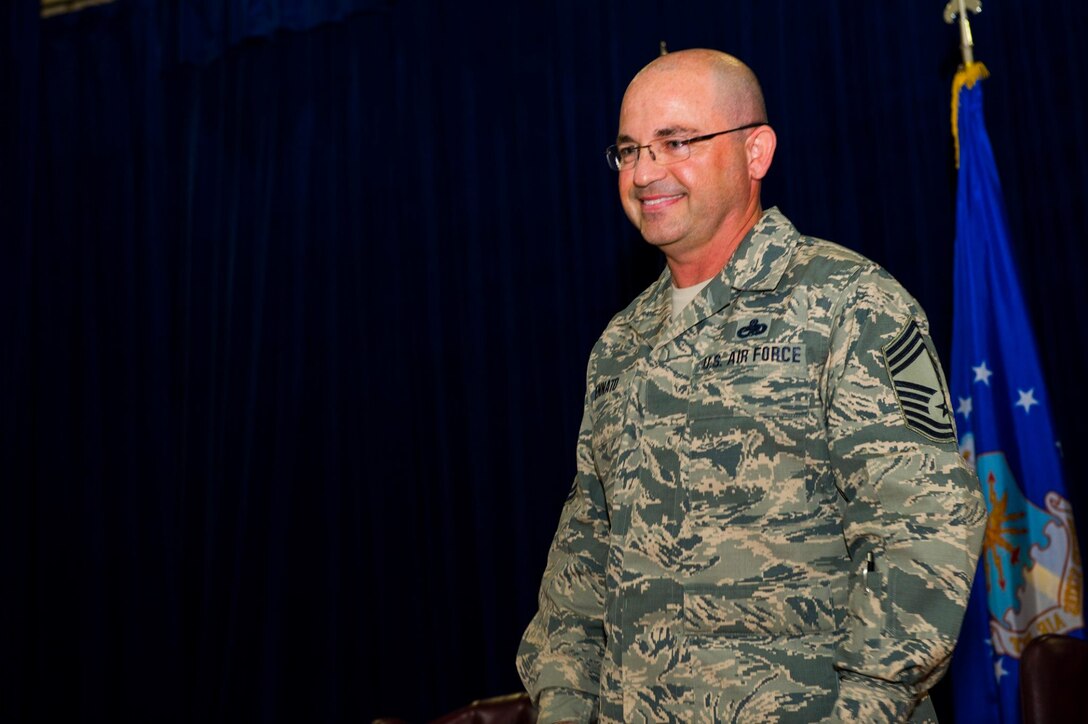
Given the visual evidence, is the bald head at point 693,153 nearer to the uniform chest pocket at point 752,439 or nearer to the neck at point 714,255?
the neck at point 714,255

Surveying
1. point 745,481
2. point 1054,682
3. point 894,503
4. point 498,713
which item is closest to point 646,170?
point 745,481

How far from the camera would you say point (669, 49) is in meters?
3.60

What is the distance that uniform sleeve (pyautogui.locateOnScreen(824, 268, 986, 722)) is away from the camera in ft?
4.48

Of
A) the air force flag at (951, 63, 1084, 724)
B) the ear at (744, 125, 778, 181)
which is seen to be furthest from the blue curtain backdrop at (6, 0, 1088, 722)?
the ear at (744, 125, 778, 181)

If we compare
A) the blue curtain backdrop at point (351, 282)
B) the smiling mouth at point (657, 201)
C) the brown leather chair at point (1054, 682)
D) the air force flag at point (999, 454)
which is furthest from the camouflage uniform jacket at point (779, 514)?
the blue curtain backdrop at point (351, 282)

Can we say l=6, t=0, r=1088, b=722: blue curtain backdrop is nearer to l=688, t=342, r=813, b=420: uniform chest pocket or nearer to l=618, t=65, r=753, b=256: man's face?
l=618, t=65, r=753, b=256: man's face

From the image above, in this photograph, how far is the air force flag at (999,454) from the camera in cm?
264

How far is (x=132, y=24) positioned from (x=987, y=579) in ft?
12.4

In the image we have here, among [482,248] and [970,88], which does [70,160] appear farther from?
[970,88]

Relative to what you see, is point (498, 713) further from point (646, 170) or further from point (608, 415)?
point (646, 170)

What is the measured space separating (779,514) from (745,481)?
0.22 ft

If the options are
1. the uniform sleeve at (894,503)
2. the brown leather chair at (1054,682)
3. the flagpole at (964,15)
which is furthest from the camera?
the flagpole at (964,15)

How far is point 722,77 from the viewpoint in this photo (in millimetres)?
1783

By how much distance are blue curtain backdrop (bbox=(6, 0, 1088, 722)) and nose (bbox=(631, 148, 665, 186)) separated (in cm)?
167
